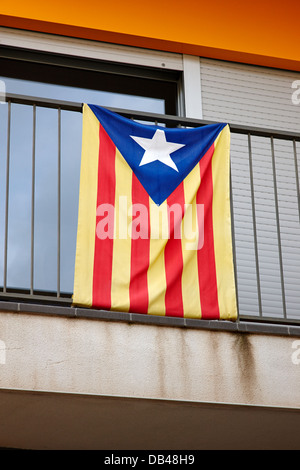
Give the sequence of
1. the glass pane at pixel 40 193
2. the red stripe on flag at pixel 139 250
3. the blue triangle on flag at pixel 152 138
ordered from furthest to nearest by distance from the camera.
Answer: the glass pane at pixel 40 193 → the blue triangle on flag at pixel 152 138 → the red stripe on flag at pixel 139 250

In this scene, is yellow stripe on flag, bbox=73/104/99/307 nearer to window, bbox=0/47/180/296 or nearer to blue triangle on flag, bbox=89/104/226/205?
blue triangle on flag, bbox=89/104/226/205

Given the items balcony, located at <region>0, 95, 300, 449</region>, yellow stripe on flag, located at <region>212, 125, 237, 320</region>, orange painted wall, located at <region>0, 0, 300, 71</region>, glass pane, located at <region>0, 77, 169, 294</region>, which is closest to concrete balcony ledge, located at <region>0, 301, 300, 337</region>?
balcony, located at <region>0, 95, 300, 449</region>

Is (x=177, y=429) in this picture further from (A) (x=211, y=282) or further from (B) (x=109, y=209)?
(B) (x=109, y=209)

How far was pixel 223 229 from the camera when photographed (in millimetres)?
6301

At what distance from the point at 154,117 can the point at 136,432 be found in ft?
7.63

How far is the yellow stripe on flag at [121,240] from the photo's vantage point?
5898 millimetres

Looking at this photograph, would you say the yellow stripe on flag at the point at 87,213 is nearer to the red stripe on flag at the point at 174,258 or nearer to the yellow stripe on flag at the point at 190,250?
the red stripe on flag at the point at 174,258

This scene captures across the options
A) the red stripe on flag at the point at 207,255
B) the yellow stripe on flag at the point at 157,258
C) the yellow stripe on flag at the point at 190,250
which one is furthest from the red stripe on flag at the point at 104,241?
the red stripe on flag at the point at 207,255

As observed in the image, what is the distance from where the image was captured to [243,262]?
7945mm

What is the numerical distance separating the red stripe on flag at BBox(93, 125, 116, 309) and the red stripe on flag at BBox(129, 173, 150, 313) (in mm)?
161

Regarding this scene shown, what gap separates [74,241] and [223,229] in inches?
62.6
